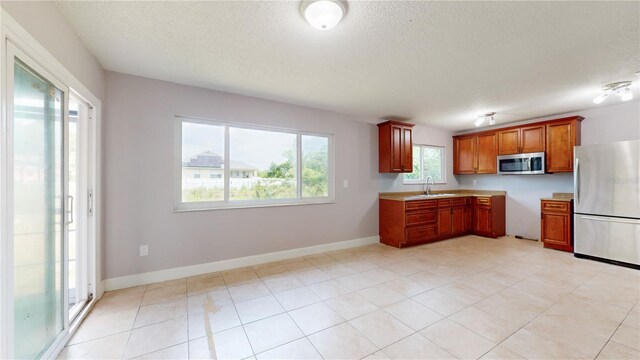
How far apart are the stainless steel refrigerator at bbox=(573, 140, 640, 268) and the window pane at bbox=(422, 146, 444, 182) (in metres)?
2.34

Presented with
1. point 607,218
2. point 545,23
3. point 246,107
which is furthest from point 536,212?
point 246,107

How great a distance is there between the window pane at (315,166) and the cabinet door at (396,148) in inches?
49.7

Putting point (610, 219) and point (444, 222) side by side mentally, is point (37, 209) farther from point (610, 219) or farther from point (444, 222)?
point (610, 219)

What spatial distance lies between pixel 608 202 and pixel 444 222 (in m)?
2.18

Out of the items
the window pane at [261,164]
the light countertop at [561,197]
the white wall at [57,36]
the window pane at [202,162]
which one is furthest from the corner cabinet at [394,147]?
the white wall at [57,36]

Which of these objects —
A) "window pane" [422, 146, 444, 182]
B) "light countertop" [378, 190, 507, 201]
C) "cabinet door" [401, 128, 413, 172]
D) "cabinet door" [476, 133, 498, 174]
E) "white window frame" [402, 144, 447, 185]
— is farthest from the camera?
"window pane" [422, 146, 444, 182]

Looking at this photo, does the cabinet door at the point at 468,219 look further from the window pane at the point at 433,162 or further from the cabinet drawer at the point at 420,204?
the cabinet drawer at the point at 420,204

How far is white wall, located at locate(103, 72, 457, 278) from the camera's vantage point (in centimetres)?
272

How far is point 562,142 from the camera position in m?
4.21

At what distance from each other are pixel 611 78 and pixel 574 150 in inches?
53.3

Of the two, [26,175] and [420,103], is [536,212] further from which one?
[26,175]

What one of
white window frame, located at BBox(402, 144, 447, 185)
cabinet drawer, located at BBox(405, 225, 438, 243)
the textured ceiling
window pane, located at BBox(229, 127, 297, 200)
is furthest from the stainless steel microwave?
window pane, located at BBox(229, 127, 297, 200)

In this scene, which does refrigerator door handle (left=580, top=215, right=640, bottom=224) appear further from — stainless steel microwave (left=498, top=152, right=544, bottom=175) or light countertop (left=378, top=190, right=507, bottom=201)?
light countertop (left=378, top=190, right=507, bottom=201)

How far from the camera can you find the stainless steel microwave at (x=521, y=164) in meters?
4.43
